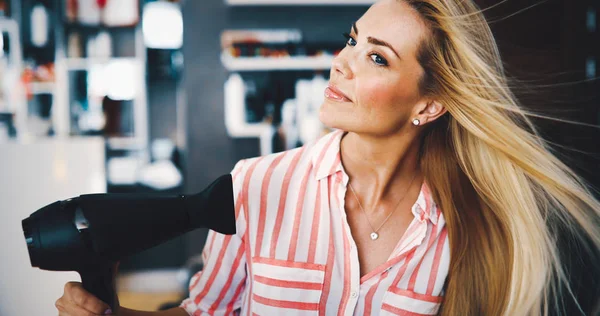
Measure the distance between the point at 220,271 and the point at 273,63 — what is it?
1668 millimetres

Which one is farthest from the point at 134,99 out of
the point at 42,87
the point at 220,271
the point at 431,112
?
the point at 431,112

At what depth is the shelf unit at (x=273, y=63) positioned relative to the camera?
2551 mm

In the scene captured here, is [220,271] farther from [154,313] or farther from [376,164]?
[376,164]

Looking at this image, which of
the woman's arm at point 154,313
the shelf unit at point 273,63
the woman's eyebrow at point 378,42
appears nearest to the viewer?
the woman's arm at point 154,313

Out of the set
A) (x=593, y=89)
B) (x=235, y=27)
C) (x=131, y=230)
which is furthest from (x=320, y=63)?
(x=131, y=230)

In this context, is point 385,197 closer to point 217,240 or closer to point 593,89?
point 217,240

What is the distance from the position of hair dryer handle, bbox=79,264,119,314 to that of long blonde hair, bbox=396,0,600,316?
688mm

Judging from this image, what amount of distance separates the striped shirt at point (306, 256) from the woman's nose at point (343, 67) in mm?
182

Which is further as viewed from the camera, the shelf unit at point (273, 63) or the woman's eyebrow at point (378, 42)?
the shelf unit at point (273, 63)

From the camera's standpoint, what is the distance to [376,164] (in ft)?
3.68

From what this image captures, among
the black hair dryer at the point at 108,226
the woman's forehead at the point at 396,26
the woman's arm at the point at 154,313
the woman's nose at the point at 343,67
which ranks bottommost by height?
the woman's arm at the point at 154,313

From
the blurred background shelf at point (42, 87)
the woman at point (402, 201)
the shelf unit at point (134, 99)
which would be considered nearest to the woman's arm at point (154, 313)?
the woman at point (402, 201)

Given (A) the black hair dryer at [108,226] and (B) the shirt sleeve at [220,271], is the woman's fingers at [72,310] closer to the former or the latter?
(A) the black hair dryer at [108,226]

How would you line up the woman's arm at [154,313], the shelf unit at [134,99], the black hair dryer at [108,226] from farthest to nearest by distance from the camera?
the shelf unit at [134,99] < the woman's arm at [154,313] < the black hair dryer at [108,226]
